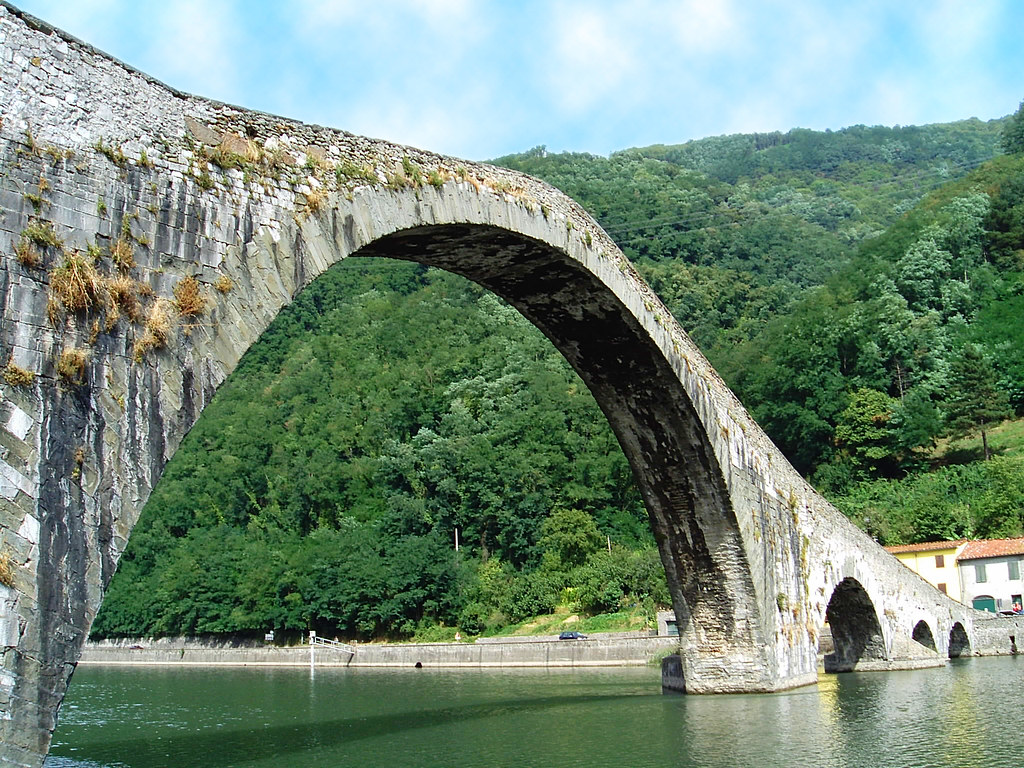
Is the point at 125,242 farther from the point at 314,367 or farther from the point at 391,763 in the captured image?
the point at 314,367

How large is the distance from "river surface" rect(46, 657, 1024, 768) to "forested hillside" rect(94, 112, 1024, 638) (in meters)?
15.1

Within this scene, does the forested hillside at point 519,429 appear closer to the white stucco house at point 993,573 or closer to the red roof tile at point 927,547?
the red roof tile at point 927,547

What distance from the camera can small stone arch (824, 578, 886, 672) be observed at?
65.6 feet

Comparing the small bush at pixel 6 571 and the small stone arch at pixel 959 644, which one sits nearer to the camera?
the small bush at pixel 6 571

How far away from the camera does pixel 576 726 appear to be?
13766 millimetres

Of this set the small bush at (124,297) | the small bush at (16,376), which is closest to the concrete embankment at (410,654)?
the small bush at (124,297)

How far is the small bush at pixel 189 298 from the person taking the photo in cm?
732

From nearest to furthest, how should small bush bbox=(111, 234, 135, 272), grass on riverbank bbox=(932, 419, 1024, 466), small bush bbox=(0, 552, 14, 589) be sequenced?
small bush bbox=(0, 552, 14, 589) → small bush bbox=(111, 234, 135, 272) → grass on riverbank bbox=(932, 419, 1024, 466)

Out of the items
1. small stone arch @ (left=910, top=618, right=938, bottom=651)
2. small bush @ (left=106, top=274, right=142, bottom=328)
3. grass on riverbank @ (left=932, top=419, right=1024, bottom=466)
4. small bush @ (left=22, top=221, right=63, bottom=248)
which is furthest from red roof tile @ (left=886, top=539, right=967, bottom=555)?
small bush @ (left=22, top=221, right=63, bottom=248)

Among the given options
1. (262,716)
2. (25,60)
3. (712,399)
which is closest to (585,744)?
(712,399)

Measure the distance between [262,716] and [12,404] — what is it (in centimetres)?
1231

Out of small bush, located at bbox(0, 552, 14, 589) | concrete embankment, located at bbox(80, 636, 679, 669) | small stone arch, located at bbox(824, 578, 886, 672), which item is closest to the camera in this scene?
small bush, located at bbox(0, 552, 14, 589)

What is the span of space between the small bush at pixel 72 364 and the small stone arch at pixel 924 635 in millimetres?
20156

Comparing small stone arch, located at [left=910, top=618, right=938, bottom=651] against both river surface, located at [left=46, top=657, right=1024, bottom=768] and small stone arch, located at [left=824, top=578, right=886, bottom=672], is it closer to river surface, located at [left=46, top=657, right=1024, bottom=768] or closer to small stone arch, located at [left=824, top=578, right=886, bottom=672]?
river surface, located at [left=46, top=657, right=1024, bottom=768]
